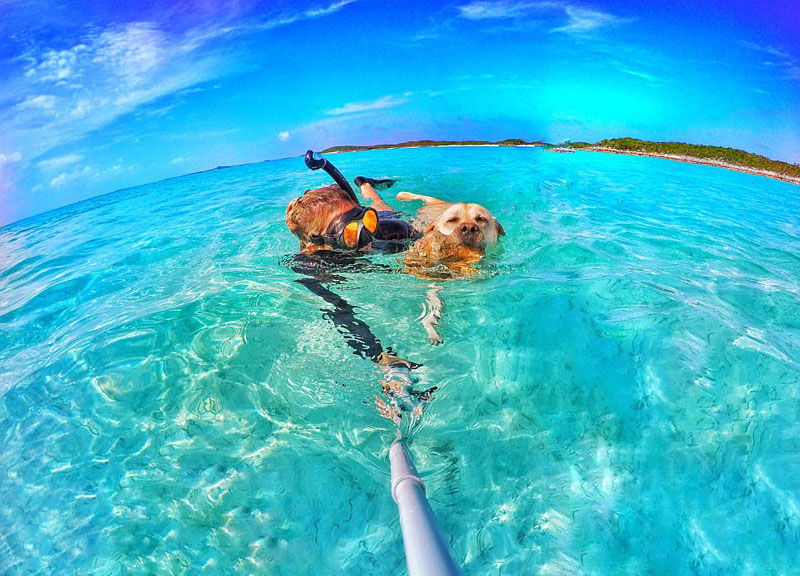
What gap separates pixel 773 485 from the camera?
2.37 metres

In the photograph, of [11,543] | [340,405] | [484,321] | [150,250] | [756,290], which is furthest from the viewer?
[150,250]

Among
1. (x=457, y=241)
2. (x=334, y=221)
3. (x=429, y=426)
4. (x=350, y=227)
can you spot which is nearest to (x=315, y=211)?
(x=334, y=221)

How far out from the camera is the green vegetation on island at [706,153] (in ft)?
89.9

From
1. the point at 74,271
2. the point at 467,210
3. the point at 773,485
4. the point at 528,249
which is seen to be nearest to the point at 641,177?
the point at 528,249

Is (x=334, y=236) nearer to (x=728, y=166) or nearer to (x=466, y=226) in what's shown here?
(x=466, y=226)

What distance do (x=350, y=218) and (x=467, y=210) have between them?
1.58 m

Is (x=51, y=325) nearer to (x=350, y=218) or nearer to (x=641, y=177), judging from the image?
(x=350, y=218)

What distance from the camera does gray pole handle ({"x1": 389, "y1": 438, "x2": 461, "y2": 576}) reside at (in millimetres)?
1111

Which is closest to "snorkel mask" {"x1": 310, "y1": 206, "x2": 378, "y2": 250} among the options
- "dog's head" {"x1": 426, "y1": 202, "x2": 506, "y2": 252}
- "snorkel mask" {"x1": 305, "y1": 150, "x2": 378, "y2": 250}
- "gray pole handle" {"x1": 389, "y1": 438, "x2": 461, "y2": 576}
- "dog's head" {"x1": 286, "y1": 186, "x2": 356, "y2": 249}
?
"snorkel mask" {"x1": 305, "y1": 150, "x2": 378, "y2": 250}

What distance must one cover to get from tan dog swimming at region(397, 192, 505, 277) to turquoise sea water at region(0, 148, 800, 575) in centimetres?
30

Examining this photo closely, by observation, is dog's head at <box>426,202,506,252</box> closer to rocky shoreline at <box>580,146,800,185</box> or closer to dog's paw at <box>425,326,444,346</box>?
dog's paw at <box>425,326,444,346</box>

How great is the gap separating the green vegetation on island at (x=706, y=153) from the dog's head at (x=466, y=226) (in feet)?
96.5

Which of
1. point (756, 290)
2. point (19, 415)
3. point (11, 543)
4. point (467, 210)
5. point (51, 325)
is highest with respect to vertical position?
point (467, 210)

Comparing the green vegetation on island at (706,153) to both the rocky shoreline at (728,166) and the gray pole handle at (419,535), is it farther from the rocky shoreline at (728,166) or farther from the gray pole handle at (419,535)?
the gray pole handle at (419,535)
